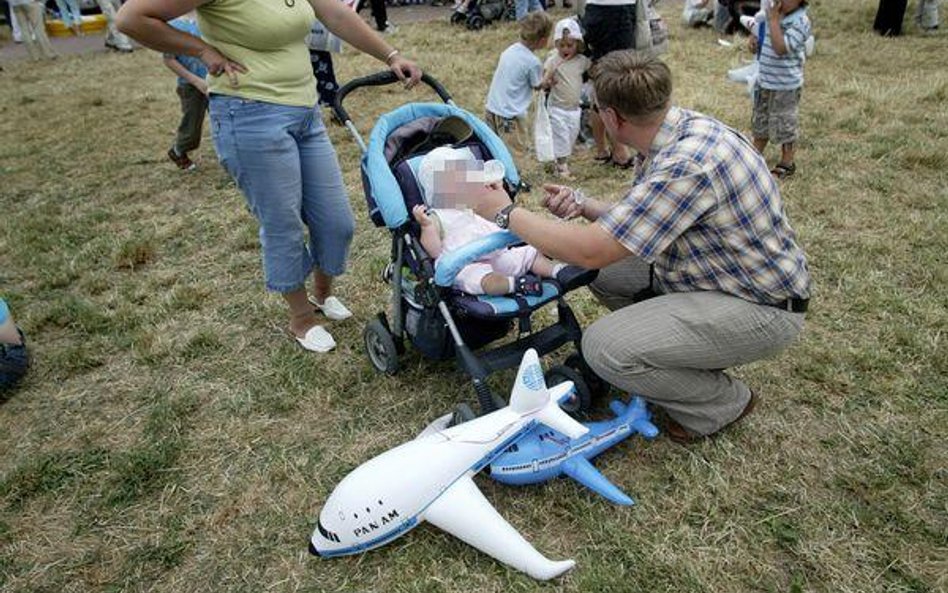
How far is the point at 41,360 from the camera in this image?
3.52 m

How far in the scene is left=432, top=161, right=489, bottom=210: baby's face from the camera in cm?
267

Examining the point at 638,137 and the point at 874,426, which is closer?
the point at 638,137

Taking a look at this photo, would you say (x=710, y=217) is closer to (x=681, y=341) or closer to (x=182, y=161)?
(x=681, y=341)

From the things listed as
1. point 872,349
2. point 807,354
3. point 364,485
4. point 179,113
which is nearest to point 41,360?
point 364,485

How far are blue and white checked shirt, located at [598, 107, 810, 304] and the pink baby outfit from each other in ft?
1.91

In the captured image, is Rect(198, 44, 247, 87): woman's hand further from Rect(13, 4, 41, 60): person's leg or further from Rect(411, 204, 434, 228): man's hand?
Rect(13, 4, 41, 60): person's leg

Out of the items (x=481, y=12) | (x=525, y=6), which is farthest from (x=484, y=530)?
(x=481, y=12)

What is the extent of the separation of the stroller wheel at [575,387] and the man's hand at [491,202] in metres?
0.65

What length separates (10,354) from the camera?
128 inches

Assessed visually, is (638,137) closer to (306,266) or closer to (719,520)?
(719,520)

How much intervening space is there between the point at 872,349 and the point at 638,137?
63.5 inches

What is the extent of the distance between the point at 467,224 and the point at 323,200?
732 millimetres

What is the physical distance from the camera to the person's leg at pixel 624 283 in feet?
9.23

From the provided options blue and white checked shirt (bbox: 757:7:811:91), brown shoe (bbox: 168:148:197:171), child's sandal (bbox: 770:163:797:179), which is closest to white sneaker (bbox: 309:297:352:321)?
brown shoe (bbox: 168:148:197:171)
